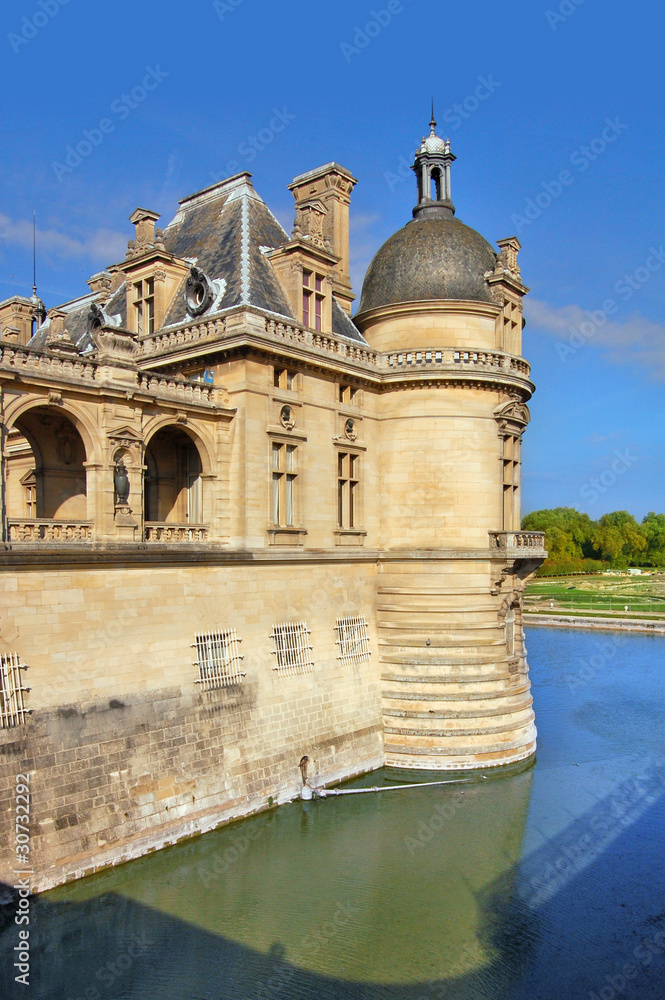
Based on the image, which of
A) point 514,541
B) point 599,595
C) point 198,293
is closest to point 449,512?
point 514,541

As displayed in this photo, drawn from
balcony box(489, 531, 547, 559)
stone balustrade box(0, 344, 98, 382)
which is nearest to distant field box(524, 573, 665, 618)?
balcony box(489, 531, 547, 559)

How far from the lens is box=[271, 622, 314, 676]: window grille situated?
21.7m

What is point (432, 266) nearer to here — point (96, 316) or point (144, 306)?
point (144, 306)

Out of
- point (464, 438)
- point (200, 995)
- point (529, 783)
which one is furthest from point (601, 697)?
point (200, 995)

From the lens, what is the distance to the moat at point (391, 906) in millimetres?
13453

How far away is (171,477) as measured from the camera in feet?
76.2

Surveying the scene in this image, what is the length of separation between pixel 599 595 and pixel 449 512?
65.1 m

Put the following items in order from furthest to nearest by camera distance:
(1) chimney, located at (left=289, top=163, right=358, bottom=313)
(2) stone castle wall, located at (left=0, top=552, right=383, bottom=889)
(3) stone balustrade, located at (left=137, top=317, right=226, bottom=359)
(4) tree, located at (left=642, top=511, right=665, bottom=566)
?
(4) tree, located at (left=642, top=511, right=665, bottom=566) → (1) chimney, located at (left=289, top=163, right=358, bottom=313) → (3) stone balustrade, located at (left=137, top=317, right=226, bottom=359) → (2) stone castle wall, located at (left=0, top=552, right=383, bottom=889)

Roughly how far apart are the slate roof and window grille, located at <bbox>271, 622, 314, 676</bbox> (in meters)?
9.20

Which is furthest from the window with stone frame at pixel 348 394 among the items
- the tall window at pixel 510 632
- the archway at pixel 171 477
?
the tall window at pixel 510 632

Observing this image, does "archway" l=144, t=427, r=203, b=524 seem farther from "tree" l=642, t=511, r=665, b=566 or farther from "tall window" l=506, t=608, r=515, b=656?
"tree" l=642, t=511, r=665, b=566

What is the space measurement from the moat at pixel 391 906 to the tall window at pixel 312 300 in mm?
14309

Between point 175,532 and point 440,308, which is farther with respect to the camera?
point 440,308

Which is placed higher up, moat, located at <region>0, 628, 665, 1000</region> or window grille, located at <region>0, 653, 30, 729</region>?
window grille, located at <region>0, 653, 30, 729</region>
